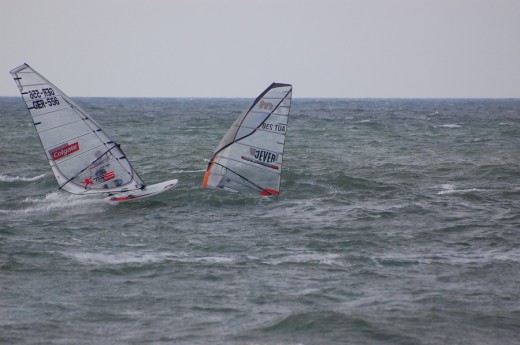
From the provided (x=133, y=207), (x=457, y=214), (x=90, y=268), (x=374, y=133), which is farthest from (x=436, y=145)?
(x=90, y=268)

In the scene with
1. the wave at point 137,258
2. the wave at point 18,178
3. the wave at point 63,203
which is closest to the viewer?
the wave at point 137,258

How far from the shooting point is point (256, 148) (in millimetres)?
24547

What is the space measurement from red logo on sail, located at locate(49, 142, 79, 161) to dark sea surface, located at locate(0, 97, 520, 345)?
208 cm

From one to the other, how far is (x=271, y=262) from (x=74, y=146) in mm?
9790

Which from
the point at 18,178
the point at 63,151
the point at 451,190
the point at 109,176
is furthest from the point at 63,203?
the point at 451,190

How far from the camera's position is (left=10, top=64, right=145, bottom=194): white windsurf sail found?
22828 millimetres

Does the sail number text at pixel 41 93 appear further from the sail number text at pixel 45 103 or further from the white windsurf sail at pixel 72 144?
the sail number text at pixel 45 103

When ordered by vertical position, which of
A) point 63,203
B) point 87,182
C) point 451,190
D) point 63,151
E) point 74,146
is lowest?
point 63,203

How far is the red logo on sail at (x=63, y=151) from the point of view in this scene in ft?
78.2

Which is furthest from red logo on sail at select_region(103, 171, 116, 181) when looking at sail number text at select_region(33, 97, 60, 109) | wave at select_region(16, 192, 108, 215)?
sail number text at select_region(33, 97, 60, 109)

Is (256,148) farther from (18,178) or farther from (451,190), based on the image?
(18,178)

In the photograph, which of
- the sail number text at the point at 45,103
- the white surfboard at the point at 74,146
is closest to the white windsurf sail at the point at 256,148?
the white surfboard at the point at 74,146

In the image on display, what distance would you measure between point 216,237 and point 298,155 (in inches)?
871

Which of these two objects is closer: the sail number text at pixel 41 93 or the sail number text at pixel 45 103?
the sail number text at pixel 41 93
